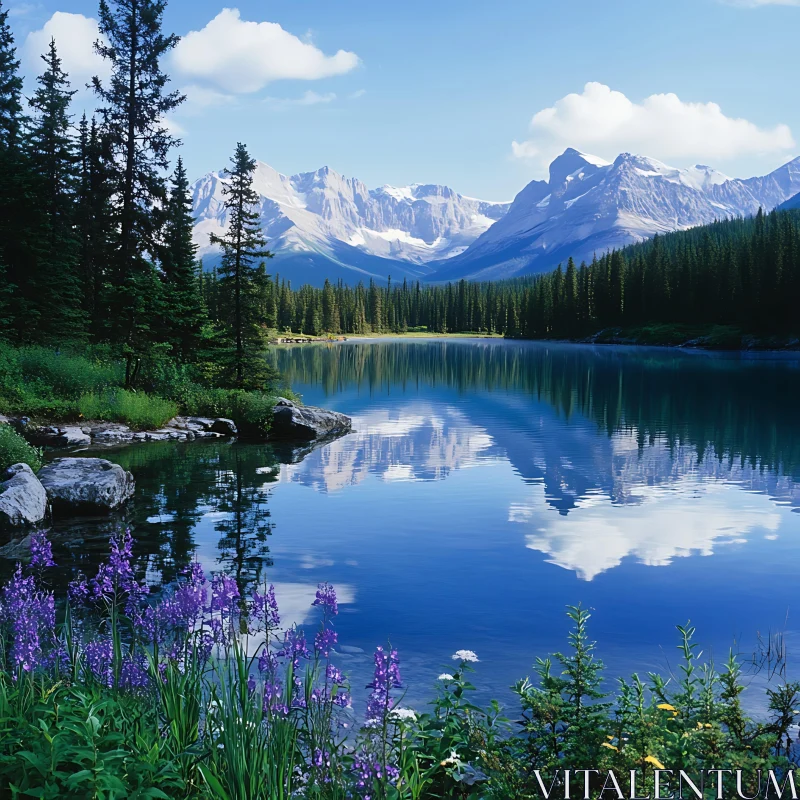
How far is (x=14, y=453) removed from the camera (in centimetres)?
1817

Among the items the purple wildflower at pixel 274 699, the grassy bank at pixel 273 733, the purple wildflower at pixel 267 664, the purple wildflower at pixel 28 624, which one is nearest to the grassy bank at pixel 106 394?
the purple wildflower at pixel 28 624

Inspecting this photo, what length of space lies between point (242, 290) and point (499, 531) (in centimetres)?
2485

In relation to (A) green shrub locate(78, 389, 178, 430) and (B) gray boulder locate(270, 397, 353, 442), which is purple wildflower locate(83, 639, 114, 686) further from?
(B) gray boulder locate(270, 397, 353, 442)

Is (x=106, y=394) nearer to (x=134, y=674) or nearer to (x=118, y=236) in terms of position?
(x=118, y=236)

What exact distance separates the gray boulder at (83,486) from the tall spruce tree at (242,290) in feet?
62.1

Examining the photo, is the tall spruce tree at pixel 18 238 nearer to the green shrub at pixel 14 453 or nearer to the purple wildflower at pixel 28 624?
the green shrub at pixel 14 453

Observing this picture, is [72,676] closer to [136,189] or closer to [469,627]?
[469,627]

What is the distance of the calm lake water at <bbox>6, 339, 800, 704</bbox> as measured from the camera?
10750 mm

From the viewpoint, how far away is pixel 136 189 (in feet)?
119

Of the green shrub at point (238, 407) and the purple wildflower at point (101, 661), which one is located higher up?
the green shrub at point (238, 407)

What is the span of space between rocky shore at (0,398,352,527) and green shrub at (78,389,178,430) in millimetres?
461

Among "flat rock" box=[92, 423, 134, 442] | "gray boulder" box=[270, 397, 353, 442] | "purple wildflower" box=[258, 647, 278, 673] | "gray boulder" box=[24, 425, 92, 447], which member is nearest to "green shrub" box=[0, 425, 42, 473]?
"gray boulder" box=[24, 425, 92, 447]

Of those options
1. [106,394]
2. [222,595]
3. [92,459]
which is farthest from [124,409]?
[222,595]

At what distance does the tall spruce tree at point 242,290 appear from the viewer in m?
36.4
